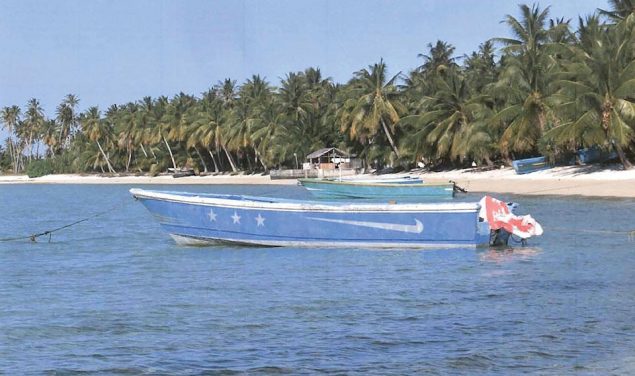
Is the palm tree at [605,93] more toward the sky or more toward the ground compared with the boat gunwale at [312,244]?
more toward the sky

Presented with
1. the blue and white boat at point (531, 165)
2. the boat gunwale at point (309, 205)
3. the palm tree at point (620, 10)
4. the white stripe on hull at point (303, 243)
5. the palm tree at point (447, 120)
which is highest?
the palm tree at point (620, 10)

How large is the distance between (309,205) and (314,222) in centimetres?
46

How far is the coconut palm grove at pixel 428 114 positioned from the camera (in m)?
42.4

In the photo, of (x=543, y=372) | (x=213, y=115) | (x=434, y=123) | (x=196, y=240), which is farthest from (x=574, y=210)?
(x=213, y=115)

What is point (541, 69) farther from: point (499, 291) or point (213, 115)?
point (213, 115)

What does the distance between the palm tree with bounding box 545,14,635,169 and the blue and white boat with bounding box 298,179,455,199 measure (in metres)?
7.80

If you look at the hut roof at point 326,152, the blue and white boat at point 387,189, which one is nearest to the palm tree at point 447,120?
the blue and white boat at point 387,189

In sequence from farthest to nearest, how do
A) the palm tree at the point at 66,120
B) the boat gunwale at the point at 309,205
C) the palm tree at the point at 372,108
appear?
the palm tree at the point at 66,120
the palm tree at the point at 372,108
the boat gunwale at the point at 309,205

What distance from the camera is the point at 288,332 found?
10305mm

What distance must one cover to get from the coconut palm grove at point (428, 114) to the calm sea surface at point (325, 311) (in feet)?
76.5

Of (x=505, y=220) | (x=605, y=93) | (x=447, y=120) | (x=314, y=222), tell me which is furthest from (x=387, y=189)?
(x=505, y=220)

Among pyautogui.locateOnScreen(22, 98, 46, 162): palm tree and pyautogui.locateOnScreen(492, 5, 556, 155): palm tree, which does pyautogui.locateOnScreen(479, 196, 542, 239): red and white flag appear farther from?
pyautogui.locateOnScreen(22, 98, 46, 162): palm tree

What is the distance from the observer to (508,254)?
17.9 metres

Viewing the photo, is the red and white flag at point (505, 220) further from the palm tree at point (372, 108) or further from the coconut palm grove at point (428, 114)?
the palm tree at point (372, 108)
